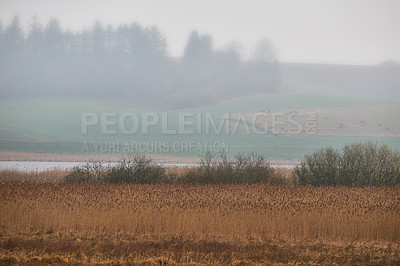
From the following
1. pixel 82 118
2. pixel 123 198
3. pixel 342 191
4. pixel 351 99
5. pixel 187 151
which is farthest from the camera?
pixel 351 99

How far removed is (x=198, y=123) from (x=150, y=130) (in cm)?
883

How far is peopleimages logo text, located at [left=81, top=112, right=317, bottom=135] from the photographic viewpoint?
87.1 m

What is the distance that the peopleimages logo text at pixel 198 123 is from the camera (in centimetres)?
8706

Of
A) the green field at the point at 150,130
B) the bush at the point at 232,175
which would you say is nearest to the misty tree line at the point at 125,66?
the green field at the point at 150,130

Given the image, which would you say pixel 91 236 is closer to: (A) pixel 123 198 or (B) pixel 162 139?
(A) pixel 123 198

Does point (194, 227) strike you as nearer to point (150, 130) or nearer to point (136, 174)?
point (136, 174)

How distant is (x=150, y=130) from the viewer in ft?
287

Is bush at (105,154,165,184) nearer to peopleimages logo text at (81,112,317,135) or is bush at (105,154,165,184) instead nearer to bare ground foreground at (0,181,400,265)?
bare ground foreground at (0,181,400,265)

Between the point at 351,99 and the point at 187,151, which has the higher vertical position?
the point at 351,99

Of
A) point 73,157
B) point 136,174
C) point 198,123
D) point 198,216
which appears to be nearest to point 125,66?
point 198,123

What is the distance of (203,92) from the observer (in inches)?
4798

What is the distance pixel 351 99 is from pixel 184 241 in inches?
4199

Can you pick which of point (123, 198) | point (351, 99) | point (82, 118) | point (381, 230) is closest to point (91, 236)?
point (123, 198)

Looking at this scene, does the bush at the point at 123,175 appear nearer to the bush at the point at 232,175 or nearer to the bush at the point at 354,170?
the bush at the point at 232,175
